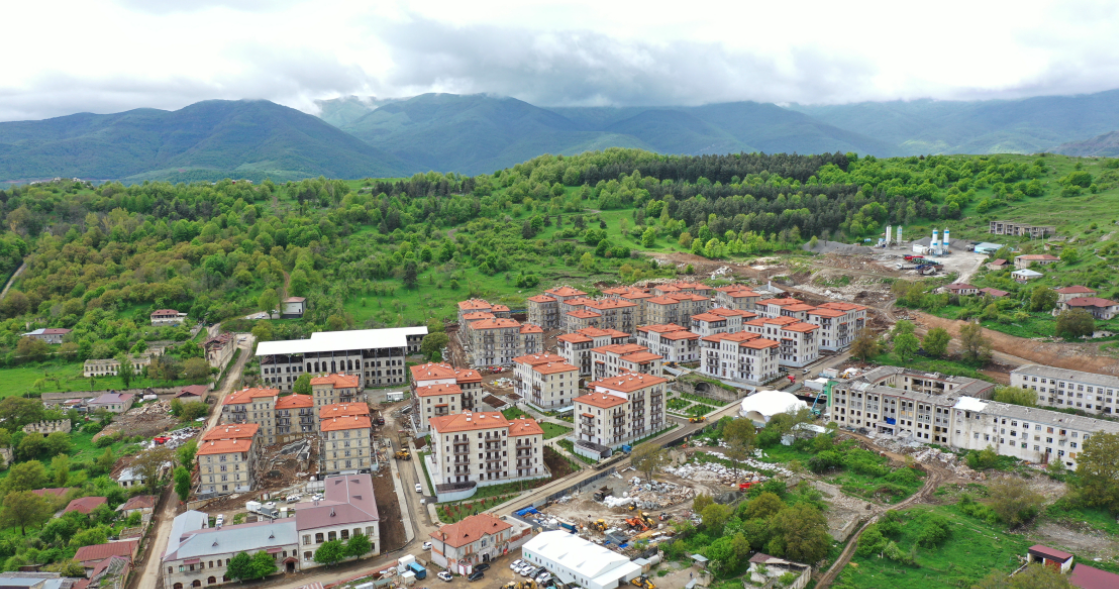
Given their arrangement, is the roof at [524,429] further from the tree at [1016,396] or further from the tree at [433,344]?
the tree at [1016,396]

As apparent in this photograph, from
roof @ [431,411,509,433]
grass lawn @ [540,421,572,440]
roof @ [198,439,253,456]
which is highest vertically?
roof @ [431,411,509,433]

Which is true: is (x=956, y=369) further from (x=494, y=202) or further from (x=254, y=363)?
(x=494, y=202)

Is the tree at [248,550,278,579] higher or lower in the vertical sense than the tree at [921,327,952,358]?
lower

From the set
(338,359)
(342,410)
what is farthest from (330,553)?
(338,359)

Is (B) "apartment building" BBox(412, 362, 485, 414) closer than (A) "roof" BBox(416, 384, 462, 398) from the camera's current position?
No

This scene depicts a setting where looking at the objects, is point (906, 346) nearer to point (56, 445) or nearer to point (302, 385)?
point (302, 385)

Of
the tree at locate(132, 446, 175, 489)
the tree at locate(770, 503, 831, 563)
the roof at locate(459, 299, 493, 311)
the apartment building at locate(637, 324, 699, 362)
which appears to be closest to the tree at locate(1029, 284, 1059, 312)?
the apartment building at locate(637, 324, 699, 362)

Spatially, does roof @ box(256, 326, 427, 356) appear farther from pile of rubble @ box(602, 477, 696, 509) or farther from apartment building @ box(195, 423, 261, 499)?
pile of rubble @ box(602, 477, 696, 509)
